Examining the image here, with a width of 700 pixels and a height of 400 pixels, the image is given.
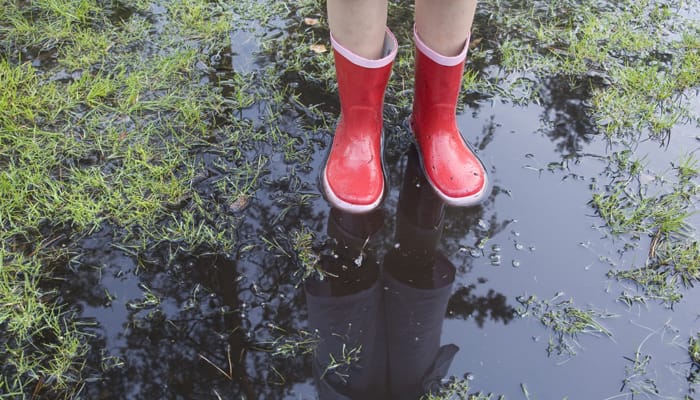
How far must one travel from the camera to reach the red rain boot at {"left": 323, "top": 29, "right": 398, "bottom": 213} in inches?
75.2

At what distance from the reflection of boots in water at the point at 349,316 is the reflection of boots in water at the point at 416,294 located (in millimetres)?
46

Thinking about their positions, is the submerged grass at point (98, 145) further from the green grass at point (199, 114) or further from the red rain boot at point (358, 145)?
the red rain boot at point (358, 145)

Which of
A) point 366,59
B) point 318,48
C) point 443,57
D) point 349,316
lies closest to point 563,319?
point 349,316

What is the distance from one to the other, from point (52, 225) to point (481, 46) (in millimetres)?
2161

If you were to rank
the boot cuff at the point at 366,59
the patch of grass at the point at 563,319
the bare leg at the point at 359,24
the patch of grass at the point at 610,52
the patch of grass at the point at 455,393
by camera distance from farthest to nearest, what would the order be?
the patch of grass at the point at 610,52 → the boot cuff at the point at 366,59 → the bare leg at the point at 359,24 → the patch of grass at the point at 563,319 → the patch of grass at the point at 455,393

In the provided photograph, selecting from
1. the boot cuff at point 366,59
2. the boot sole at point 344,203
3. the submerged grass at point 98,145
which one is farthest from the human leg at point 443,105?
the submerged grass at point 98,145

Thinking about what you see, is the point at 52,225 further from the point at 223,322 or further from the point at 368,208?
the point at 368,208

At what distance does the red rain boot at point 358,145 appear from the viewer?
191cm

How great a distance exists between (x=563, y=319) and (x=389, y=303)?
21.9 inches

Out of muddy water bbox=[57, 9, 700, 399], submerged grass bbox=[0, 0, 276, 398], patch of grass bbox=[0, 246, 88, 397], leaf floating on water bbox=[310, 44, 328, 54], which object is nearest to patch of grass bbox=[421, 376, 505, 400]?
muddy water bbox=[57, 9, 700, 399]

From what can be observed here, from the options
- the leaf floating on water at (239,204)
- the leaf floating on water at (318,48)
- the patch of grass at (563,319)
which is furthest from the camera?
the leaf floating on water at (318,48)

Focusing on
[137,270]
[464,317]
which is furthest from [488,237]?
[137,270]

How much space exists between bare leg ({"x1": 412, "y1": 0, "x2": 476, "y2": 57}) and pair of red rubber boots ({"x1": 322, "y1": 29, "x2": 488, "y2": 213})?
0.03 metres

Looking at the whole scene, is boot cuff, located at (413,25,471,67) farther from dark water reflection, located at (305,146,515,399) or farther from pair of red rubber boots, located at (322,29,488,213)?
dark water reflection, located at (305,146,515,399)
